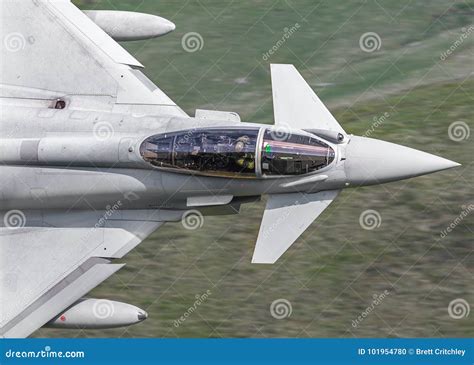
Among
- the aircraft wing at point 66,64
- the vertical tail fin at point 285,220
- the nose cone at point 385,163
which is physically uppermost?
the aircraft wing at point 66,64

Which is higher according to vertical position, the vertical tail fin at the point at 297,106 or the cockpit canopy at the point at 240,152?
the vertical tail fin at the point at 297,106

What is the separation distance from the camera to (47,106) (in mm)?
16875

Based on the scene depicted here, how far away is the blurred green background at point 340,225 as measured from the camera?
17.2 meters

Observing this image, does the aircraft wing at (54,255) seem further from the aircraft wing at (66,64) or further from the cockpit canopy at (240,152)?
the aircraft wing at (66,64)

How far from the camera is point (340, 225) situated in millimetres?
18250

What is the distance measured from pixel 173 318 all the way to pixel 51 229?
8.98 feet

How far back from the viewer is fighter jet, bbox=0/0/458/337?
593 inches

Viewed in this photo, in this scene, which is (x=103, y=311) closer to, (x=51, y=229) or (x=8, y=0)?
(x=51, y=229)

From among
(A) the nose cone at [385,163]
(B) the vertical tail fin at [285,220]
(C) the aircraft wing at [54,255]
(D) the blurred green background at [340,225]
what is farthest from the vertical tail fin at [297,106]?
(D) the blurred green background at [340,225]

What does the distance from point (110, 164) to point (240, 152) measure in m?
2.23

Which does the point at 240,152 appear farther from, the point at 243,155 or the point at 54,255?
the point at 54,255

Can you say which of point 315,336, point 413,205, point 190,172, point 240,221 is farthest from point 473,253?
point 190,172

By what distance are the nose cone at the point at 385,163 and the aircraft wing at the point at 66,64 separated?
123 inches

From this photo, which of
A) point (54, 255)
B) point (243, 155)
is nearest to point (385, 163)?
point (243, 155)
